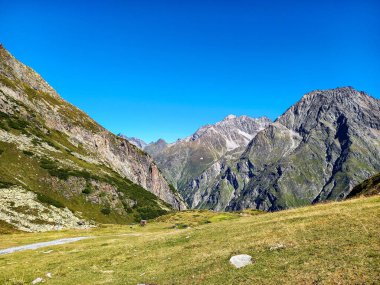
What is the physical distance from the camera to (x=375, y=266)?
19.0 metres

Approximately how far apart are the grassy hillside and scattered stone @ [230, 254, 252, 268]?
51 cm

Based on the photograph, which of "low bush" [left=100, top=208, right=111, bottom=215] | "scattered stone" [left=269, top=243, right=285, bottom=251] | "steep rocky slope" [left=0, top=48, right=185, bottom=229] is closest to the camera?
"scattered stone" [left=269, top=243, right=285, bottom=251]

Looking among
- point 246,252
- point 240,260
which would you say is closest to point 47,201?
point 246,252

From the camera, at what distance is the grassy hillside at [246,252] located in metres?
20.3

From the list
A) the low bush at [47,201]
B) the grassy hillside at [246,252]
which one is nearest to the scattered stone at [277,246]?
the grassy hillside at [246,252]

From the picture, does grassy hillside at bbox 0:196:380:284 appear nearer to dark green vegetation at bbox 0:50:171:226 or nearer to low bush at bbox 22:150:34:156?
dark green vegetation at bbox 0:50:171:226

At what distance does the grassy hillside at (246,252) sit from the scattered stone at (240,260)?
0.51 m

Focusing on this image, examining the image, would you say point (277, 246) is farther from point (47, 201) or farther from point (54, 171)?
point (54, 171)

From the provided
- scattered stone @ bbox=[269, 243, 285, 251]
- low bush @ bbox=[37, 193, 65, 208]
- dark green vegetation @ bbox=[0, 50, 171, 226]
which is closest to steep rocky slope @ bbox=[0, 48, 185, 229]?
dark green vegetation @ bbox=[0, 50, 171, 226]

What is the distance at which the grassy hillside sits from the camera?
20.3 metres

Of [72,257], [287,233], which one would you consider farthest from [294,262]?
[72,257]

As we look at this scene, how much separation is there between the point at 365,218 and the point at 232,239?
12.2 meters

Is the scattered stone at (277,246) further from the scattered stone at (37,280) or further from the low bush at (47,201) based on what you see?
the low bush at (47,201)

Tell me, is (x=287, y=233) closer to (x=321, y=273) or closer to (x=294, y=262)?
(x=294, y=262)
